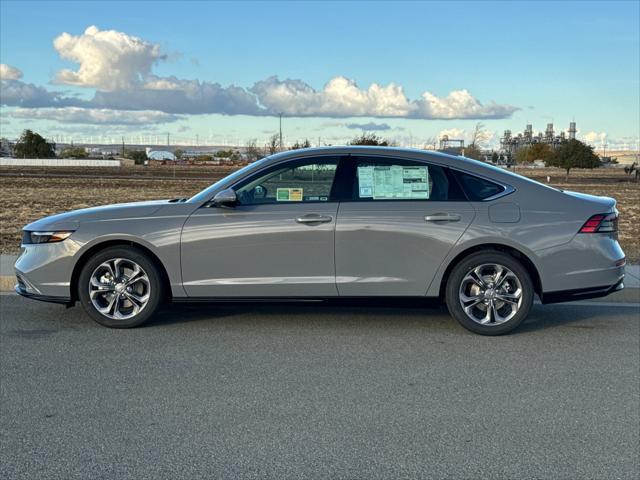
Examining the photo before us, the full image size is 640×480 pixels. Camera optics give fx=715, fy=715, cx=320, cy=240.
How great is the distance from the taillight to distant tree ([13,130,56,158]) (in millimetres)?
121595

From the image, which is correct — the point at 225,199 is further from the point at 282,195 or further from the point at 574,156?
the point at 574,156

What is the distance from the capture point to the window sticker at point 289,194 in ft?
21.3

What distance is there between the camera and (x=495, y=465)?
3.76 metres

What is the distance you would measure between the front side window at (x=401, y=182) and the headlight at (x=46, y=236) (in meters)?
2.65

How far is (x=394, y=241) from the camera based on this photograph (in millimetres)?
6301

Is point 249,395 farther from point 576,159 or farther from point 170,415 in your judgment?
point 576,159

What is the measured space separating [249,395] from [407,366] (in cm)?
136

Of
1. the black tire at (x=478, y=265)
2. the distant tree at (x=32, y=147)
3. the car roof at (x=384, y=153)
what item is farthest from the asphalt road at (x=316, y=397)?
the distant tree at (x=32, y=147)

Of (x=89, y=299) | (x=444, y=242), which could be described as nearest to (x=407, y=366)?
(x=444, y=242)

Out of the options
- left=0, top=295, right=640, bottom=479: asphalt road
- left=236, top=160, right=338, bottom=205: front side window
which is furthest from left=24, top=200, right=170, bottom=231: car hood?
left=0, top=295, right=640, bottom=479: asphalt road

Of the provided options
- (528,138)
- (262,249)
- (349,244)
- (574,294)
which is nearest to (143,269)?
(262,249)

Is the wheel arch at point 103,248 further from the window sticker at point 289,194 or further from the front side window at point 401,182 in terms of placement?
the front side window at point 401,182

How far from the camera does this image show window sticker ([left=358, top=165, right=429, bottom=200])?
648 centimetres

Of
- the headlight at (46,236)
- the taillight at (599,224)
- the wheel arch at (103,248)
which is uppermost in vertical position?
the taillight at (599,224)
